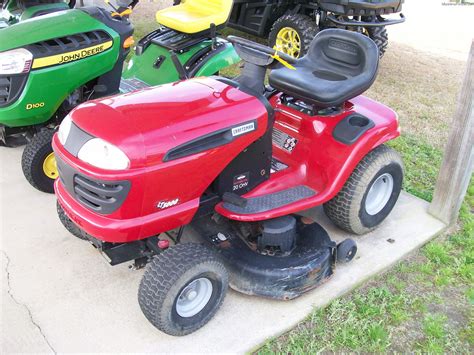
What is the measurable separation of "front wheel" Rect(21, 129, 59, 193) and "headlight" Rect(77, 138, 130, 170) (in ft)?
4.34

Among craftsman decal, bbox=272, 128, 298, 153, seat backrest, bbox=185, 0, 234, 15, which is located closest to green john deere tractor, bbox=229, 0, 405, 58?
seat backrest, bbox=185, 0, 234, 15

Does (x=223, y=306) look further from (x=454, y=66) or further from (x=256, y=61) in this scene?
(x=454, y=66)

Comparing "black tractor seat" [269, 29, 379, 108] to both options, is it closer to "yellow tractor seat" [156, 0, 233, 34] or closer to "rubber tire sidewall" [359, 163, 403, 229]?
"rubber tire sidewall" [359, 163, 403, 229]

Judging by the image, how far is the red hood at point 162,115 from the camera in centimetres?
203

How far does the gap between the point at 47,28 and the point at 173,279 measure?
2.02 metres

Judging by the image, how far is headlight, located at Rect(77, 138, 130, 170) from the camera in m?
1.98

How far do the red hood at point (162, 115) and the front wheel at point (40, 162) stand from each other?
3.77 feet

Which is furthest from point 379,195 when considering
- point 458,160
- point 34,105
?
point 34,105

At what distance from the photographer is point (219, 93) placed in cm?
237

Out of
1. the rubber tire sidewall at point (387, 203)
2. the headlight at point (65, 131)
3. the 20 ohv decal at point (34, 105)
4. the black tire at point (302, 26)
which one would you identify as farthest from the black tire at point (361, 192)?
the black tire at point (302, 26)

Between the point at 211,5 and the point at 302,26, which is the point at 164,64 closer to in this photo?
the point at 211,5

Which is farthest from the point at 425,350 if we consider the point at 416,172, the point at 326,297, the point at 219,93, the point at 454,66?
the point at 454,66

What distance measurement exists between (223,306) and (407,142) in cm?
262

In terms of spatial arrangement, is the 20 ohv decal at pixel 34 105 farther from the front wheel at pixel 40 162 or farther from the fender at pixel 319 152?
the fender at pixel 319 152
